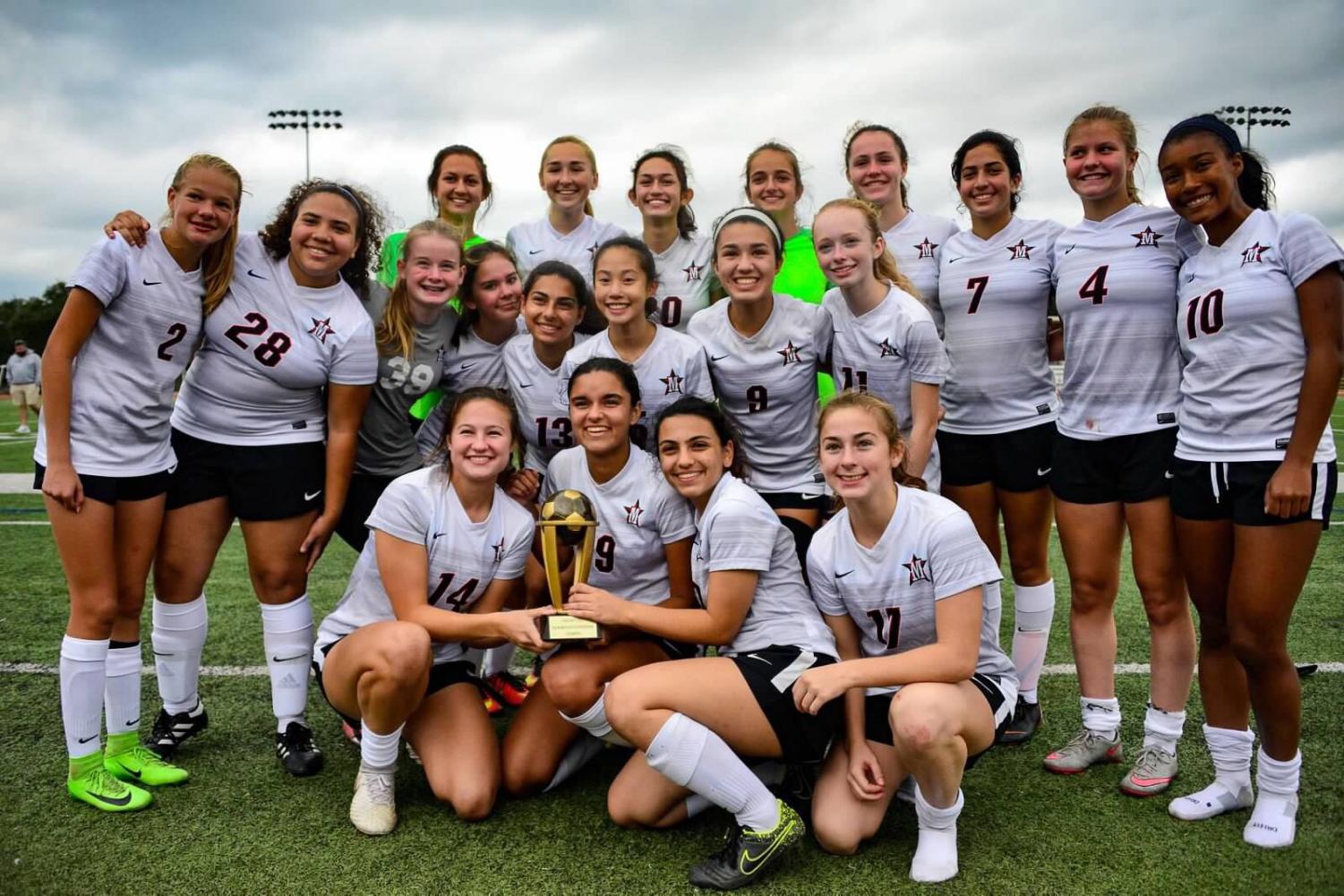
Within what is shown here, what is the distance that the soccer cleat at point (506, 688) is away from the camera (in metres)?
3.79

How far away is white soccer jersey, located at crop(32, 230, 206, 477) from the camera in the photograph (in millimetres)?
2820

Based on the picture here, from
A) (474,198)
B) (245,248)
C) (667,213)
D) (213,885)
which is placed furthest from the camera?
(474,198)

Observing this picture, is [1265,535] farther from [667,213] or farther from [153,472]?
[153,472]

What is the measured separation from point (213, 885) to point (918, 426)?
2.46 metres

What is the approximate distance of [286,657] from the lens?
127 inches

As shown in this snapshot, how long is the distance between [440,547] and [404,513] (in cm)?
15

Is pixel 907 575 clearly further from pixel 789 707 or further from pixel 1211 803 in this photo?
pixel 1211 803

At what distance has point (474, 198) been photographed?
14.6ft

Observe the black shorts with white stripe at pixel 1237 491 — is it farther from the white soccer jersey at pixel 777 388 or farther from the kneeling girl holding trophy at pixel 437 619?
the kneeling girl holding trophy at pixel 437 619

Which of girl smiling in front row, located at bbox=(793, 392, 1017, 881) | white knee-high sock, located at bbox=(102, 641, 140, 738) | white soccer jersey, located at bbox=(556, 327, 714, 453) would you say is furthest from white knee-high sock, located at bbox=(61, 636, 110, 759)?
girl smiling in front row, located at bbox=(793, 392, 1017, 881)

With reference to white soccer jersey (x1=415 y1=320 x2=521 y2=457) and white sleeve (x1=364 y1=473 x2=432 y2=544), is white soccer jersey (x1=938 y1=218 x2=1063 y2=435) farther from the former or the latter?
white sleeve (x1=364 y1=473 x2=432 y2=544)

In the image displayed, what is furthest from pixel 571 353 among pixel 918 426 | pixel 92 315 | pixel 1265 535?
pixel 1265 535

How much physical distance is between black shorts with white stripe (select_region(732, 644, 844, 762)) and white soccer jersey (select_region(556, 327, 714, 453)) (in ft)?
3.03

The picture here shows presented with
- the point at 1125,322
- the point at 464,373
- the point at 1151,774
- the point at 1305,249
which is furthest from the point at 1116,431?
the point at 464,373
